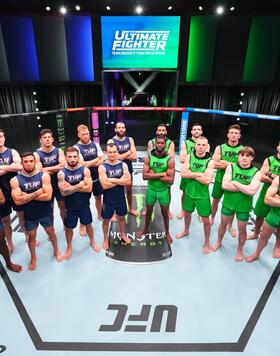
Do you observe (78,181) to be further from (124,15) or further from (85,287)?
(124,15)

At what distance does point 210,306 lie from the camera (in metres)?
2.79

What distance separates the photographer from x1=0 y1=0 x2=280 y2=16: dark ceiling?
7.23 meters

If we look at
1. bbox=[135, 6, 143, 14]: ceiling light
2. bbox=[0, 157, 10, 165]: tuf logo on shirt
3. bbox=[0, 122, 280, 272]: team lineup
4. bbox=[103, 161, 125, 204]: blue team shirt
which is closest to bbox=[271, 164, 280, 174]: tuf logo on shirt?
bbox=[0, 122, 280, 272]: team lineup

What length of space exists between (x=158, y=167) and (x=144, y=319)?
1923 millimetres

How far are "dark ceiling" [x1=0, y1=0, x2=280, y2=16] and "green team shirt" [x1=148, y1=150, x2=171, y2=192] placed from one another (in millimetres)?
6295

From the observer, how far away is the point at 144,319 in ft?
8.63

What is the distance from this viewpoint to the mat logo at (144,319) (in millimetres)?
2543

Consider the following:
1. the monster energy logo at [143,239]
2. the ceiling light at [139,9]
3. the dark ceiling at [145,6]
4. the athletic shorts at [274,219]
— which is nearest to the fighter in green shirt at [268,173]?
the athletic shorts at [274,219]

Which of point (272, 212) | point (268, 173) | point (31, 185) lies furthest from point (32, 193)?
point (268, 173)

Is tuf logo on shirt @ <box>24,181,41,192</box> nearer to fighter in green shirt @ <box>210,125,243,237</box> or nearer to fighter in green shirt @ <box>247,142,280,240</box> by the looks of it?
fighter in green shirt @ <box>210,125,243,237</box>

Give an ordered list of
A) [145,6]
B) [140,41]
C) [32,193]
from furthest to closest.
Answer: [140,41] → [145,6] → [32,193]

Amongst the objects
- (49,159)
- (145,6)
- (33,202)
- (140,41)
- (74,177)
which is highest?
(145,6)

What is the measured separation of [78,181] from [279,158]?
9.16ft

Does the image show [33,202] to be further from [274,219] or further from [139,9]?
[139,9]
